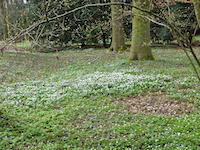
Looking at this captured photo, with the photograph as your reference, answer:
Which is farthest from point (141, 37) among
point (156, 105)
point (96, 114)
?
point (96, 114)

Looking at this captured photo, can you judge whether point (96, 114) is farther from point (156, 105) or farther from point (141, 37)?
point (141, 37)

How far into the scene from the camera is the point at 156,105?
6863 millimetres

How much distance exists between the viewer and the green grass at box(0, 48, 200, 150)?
187 inches

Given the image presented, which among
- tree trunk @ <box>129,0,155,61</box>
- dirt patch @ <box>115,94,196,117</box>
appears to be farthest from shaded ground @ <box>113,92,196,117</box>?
tree trunk @ <box>129,0,155,61</box>

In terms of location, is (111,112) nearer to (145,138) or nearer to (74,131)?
(74,131)

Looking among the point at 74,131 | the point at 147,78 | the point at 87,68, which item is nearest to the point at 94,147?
the point at 74,131

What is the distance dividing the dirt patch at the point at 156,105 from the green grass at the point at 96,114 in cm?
13

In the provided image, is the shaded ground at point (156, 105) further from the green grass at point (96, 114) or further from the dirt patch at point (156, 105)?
the green grass at point (96, 114)

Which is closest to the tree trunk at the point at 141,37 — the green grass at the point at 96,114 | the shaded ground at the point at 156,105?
the green grass at the point at 96,114

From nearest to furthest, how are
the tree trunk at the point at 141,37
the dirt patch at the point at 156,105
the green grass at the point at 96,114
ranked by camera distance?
the green grass at the point at 96,114
the dirt patch at the point at 156,105
the tree trunk at the point at 141,37

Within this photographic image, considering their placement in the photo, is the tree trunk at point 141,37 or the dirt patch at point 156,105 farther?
the tree trunk at point 141,37

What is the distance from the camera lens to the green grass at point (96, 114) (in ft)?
15.6

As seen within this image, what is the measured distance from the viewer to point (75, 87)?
894cm

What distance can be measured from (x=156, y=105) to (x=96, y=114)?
86.5 inches
